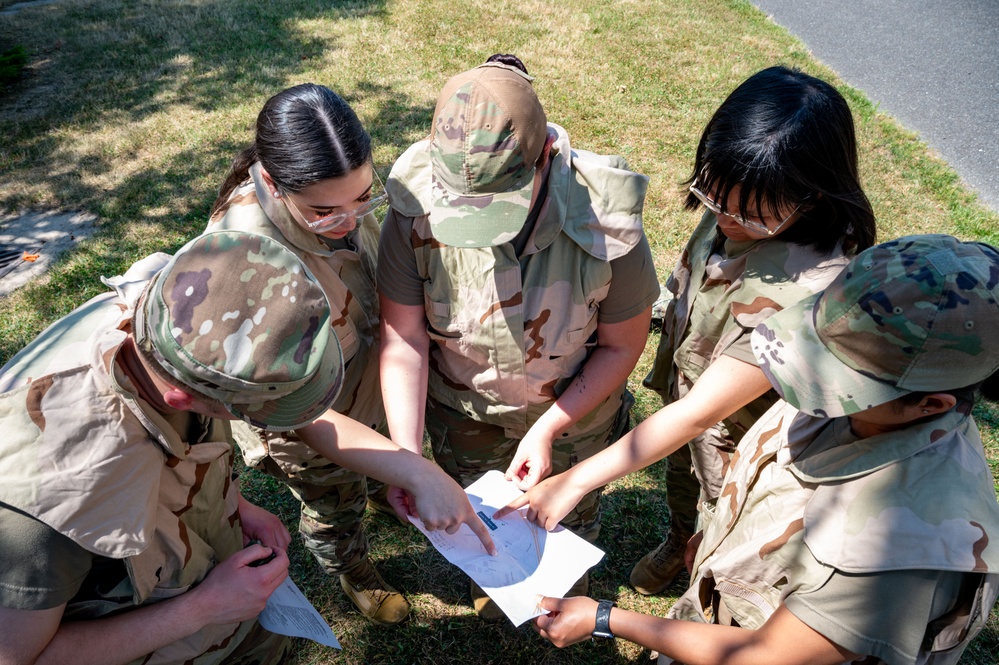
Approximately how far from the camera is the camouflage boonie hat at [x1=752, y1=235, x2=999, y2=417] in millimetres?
1266

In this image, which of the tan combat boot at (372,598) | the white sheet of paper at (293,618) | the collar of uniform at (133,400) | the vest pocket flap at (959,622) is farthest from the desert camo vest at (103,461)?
the vest pocket flap at (959,622)

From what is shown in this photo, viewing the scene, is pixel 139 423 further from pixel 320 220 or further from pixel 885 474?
pixel 885 474

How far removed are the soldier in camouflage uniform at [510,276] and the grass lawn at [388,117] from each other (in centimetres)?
113

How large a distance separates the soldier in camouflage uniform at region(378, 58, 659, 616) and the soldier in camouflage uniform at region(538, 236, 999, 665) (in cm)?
57

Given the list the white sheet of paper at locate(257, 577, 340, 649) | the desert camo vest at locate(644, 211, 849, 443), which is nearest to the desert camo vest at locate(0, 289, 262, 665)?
the white sheet of paper at locate(257, 577, 340, 649)

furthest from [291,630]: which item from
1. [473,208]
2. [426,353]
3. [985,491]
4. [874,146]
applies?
[874,146]

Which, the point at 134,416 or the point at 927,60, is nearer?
the point at 134,416

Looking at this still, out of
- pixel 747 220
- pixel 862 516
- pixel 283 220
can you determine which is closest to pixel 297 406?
pixel 283 220

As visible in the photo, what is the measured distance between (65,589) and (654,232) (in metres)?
4.45

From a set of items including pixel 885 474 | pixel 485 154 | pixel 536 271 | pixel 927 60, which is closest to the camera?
pixel 885 474

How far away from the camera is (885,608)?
Result: 133cm

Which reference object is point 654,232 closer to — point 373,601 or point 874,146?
point 874,146

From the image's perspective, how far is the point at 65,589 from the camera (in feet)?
4.46

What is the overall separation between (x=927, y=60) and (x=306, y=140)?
807 centimetres
